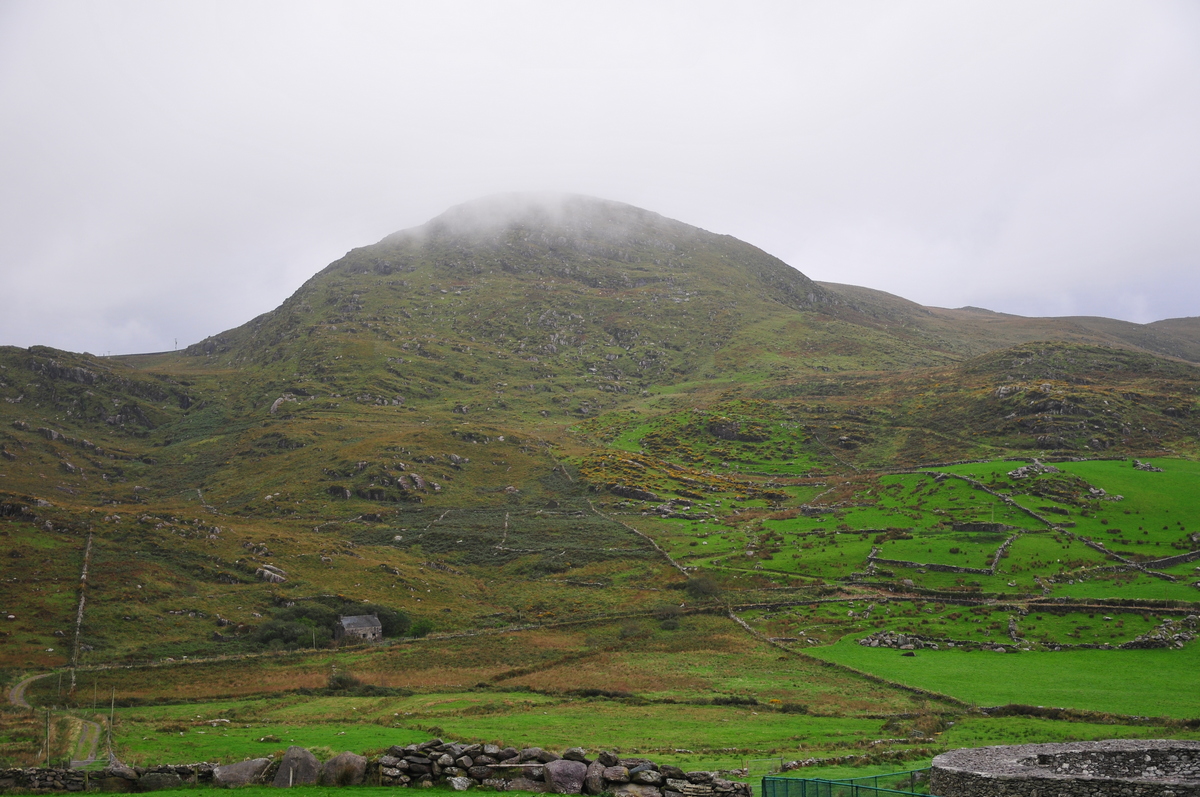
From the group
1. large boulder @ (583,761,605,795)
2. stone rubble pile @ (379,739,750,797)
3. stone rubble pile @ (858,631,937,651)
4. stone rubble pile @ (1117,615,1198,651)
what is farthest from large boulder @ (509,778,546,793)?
stone rubble pile @ (1117,615,1198,651)

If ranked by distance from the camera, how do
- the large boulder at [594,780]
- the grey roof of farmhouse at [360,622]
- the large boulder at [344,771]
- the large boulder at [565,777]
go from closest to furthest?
the large boulder at [594,780]
the large boulder at [565,777]
the large boulder at [344,771]
the grey roof of farmhouse at [360,622]

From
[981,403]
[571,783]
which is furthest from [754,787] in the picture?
[981,403]

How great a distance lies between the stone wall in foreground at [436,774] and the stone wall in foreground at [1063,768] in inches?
282

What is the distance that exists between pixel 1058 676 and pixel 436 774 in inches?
1918

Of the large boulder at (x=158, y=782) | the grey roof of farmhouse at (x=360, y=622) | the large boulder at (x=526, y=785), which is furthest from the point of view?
the grey roof of farmhouse at (x=360, y=622)

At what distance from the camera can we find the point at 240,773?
22250 millimetres

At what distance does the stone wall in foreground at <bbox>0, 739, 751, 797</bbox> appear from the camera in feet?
70.2

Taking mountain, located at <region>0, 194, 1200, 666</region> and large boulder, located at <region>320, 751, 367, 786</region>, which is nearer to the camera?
large boulder, located at <region>320, 751, 367, 786</region>

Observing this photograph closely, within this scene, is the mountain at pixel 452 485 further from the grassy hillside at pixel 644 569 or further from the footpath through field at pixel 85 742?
the footpath through field at pixel 85 742

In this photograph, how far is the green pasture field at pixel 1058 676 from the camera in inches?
1757

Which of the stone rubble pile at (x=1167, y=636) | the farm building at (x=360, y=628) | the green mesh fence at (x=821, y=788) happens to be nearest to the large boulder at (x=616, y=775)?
the green mesh fence at (x=821, y=788)

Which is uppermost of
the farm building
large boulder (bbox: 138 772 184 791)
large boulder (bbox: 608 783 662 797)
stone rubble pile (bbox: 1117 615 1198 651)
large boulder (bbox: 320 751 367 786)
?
large boulder (bbox: 608 783 662 797)

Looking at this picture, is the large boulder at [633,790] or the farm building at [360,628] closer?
the large boulder at [633,790]

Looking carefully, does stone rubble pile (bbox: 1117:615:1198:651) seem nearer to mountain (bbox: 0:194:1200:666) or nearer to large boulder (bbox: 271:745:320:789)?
mountain (bbox: 0:194:1200:666)
